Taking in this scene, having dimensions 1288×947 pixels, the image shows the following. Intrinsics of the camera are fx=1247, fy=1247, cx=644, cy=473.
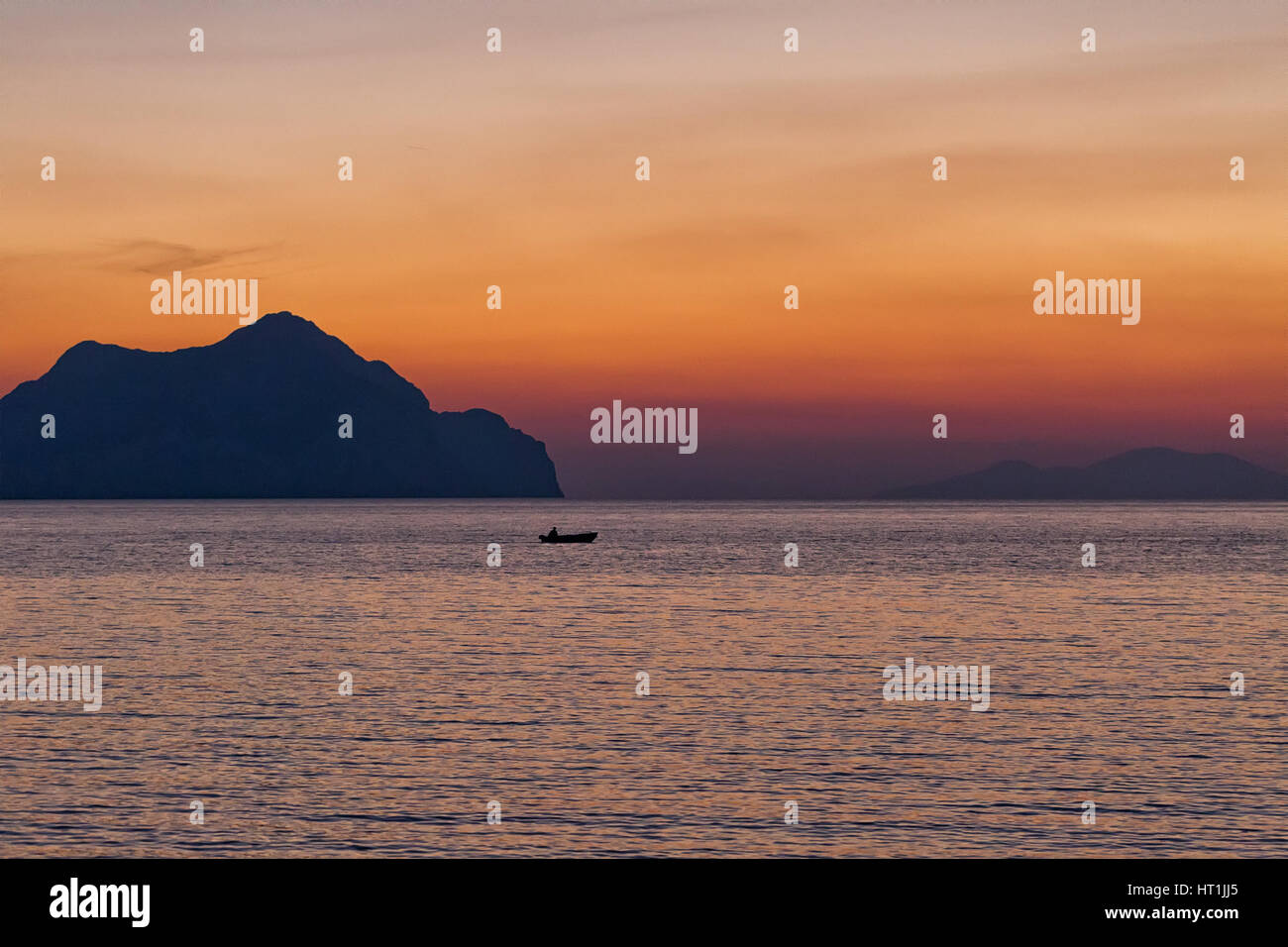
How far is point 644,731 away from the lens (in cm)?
3788

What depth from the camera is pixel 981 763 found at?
33.3 meters

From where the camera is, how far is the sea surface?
26.1 meters

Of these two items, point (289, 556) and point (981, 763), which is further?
point (289, 556)

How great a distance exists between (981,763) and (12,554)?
151 m

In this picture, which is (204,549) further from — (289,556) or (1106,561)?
(1106,561)

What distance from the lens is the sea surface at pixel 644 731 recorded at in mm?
26109

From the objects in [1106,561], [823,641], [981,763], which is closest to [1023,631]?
[823,641]
